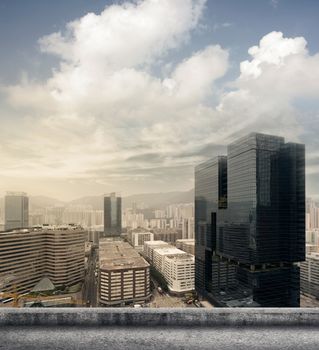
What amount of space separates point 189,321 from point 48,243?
48.0 feet

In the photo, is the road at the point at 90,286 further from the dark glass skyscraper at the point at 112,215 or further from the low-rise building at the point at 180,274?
the dark glass skyscraper at the point at 112,215

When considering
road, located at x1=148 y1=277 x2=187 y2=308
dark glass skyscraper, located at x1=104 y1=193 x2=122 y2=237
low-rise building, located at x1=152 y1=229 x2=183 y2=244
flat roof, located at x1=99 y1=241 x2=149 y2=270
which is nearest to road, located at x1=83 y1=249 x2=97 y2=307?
flat roof, located at x1=99 y1=241 x2=149 y2=270

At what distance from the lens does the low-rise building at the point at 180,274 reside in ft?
50.4

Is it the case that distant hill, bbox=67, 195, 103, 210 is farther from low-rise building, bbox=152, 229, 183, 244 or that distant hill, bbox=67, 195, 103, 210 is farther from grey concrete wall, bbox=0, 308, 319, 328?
grey concrete wall, bbox=0, 308, 319, 328

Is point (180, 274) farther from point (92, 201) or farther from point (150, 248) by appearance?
point (92, 201)

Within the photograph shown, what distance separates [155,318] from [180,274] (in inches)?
594

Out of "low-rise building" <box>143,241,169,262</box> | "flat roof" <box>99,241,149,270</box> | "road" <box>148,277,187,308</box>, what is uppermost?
"flat roof" <box>99,241,149,270</box>

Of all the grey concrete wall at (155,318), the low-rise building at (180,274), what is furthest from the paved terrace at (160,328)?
the low-rise building at (180,274)

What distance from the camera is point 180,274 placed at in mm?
15523

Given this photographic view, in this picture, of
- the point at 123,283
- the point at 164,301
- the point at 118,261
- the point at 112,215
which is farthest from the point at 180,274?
the point at 112,215

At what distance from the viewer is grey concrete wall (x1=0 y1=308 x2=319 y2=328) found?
1.22m

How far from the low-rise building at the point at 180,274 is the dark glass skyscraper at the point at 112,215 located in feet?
52.9

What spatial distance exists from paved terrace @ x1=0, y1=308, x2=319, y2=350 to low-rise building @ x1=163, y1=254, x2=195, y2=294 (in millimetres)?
14834

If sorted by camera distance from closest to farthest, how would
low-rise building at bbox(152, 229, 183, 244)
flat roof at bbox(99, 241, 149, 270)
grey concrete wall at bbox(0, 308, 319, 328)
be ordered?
grey concrete wall at bbox(0, 308, 319, 328) < flat roof at bbox(99, 241, 149, 270) < low-rise building at bbox(152, 229, 183, 244)
